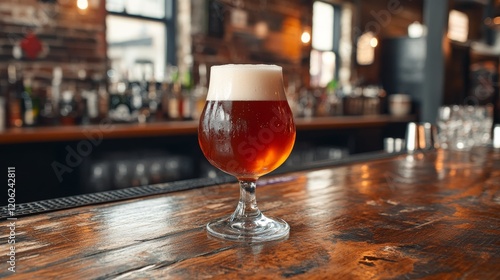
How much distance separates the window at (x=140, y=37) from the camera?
13.0ft

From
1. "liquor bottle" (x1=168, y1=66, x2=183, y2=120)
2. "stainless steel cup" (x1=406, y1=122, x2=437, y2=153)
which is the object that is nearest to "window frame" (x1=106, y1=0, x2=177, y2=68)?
"liquor bottle" (x1=168, y1=66, x2=183, y2=120)

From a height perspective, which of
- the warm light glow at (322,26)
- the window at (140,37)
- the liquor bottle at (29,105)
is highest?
the warm light glow at (322,26)

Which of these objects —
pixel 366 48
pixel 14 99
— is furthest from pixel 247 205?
pixel 366 48

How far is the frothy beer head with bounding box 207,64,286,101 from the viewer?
2.52 feet

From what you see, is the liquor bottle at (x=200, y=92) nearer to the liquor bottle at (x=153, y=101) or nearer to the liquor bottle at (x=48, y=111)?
the liquor bottle at (x=153, y=101)

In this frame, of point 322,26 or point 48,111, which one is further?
point 322,26

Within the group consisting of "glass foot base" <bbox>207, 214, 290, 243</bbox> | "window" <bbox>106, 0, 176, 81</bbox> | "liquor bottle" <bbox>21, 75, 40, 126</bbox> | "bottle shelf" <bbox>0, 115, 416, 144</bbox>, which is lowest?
"bottle shelf" <bbox>0, 115, 416, 144</bbox>

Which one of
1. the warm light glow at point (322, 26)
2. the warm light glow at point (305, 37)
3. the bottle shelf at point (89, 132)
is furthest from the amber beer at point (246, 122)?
the warm light glow at point (322, 26)

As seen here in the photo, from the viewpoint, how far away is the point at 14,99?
9.91ft

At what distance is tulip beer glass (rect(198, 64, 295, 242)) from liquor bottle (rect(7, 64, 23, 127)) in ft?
8.22

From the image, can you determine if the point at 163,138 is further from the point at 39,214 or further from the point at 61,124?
the point at 39,214

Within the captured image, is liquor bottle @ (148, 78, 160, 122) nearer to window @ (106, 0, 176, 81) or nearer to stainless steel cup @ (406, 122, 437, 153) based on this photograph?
window @ (106, 0, 176, 81)

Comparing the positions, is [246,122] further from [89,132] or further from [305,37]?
[305,37]

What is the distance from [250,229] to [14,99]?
271 cm
